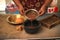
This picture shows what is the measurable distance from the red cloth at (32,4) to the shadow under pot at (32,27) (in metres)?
0.12

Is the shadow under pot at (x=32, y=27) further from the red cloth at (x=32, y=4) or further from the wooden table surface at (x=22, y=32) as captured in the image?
the red cloth at (x=32, y=4)

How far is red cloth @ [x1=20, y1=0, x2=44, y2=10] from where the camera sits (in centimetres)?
104

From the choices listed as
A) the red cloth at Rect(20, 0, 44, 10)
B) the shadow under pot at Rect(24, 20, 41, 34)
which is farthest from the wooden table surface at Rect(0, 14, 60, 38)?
the red cloth at Rect(20, 0, 44, 10)

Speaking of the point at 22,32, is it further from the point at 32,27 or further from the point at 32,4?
the point at 32,4

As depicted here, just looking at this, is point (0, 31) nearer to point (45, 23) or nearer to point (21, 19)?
point (21, 19)

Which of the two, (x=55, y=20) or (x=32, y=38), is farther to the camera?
(x=55, y=20)

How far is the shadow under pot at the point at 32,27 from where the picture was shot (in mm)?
920

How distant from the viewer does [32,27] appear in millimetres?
917

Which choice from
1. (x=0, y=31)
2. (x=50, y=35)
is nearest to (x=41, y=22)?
(x=50, y=35)

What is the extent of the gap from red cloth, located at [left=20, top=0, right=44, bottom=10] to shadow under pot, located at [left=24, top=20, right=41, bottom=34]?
12cm

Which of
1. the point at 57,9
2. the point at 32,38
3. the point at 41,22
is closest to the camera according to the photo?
the point at 32,38

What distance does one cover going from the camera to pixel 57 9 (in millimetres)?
1175

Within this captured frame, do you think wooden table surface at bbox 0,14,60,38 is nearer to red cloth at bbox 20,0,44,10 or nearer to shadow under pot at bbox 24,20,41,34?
shadow under pot at bbox 24,20,41,34

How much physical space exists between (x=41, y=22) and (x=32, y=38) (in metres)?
0.15
